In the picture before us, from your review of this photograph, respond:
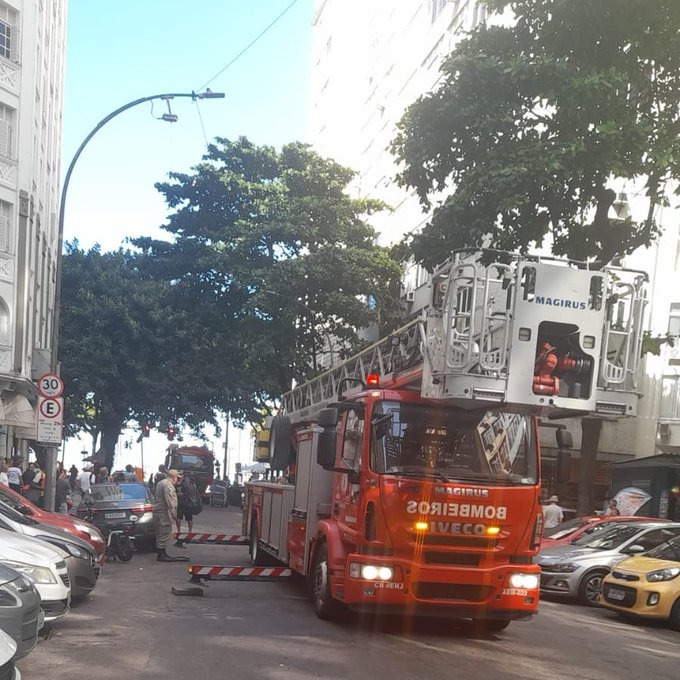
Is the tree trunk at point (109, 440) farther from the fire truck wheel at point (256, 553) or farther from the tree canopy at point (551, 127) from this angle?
the fire truck wheel at point (256, 553)

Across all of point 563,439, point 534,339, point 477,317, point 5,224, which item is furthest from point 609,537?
point 5,224

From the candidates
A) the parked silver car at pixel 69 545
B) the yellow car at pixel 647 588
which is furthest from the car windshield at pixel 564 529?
the parked silver car at pixel 69 545

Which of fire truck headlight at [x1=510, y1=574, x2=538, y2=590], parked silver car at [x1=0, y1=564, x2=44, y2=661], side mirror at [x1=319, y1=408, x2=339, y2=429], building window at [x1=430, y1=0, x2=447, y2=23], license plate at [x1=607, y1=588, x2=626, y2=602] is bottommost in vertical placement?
license plate at [x1=607, y1=588, x2=626, y2=602]

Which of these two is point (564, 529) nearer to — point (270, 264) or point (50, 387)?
point (50, 387)

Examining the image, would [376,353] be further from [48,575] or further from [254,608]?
[48,575]

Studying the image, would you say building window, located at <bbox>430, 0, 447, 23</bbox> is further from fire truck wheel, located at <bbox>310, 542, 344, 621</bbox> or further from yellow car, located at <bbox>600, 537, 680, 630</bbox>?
fire truck wheel, located at <bbox>310, 542, 344, 621</bbox>

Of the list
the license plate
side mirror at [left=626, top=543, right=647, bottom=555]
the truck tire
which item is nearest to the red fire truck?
the truck tire

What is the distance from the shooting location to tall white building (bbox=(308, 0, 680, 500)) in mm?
31844

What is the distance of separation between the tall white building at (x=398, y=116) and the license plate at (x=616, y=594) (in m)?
2.17

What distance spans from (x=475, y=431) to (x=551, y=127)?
1112 centimetres

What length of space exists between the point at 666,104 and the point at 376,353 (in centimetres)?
1083

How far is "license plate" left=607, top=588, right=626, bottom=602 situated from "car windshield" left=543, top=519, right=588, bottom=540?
12.5 feet

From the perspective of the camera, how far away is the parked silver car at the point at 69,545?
11672 millimetres

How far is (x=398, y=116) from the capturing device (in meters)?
46.2
